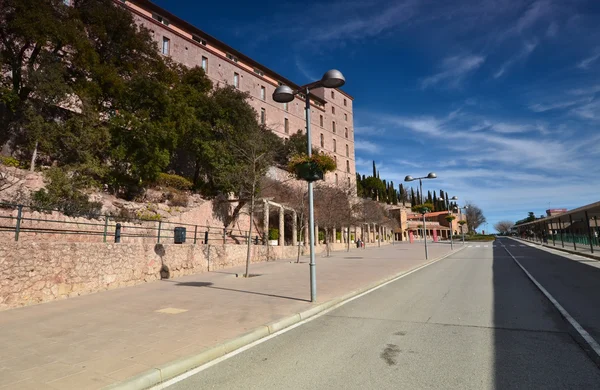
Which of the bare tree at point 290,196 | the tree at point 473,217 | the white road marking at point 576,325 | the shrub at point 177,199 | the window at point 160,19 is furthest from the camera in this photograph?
the tree at point 473,217

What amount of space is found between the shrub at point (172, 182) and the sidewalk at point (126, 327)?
52.1ft

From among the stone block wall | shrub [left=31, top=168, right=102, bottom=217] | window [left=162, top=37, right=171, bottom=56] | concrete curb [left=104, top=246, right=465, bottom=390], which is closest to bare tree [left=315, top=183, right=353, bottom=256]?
the stone block wall

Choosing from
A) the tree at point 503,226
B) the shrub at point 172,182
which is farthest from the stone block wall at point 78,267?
the tree at point 503,226

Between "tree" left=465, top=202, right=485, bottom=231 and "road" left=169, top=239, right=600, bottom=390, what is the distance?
315 feet

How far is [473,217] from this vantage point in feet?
326

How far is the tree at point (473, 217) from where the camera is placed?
96438 mm

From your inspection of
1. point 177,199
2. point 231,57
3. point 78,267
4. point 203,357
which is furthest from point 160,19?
point 203,357

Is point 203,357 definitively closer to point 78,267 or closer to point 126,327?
point 126,327

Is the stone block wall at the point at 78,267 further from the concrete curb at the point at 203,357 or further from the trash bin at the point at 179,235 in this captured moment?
the concrete curb at the point at 203,357

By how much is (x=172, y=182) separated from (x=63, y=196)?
33.8 feet

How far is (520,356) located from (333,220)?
94.7ft

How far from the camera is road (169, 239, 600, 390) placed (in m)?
3.94

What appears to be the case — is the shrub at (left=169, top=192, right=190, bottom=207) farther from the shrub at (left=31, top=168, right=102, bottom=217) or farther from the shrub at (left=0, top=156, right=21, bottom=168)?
the shrub at (left=0, top=156, right=21, bottom=168)

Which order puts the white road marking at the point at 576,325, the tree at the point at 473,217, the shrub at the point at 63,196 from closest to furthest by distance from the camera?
1. the white road marking at the point at 576,325
2. the shrub at the point at 63,196
3. the tree at the point at 473,217
